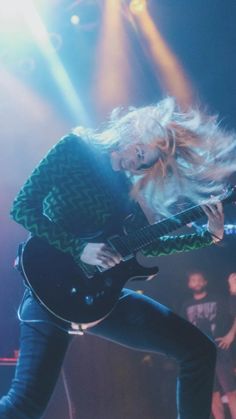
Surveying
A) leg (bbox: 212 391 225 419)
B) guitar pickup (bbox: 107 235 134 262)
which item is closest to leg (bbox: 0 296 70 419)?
guitar pickup (bbox: 107 235 134 262)

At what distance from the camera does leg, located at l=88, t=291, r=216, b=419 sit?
197cm

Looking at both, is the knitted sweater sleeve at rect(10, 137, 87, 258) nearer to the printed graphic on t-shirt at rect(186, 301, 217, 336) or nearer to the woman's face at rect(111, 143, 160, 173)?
the woman's face at rect(111, 143, 160, 173)

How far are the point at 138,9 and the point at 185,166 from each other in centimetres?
397

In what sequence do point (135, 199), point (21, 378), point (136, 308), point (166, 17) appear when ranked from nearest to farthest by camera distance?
point (21, 378)
point (136, 308)
point (135, 199)
point (166, 17)

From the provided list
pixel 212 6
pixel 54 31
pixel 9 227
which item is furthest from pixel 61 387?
pixel 212 6

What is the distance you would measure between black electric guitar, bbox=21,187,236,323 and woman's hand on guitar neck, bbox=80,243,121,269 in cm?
11

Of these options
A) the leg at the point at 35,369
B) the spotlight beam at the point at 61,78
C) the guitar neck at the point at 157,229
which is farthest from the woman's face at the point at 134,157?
the spotlight beam at the point at 61,78

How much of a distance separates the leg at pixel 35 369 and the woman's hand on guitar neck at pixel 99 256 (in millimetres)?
302

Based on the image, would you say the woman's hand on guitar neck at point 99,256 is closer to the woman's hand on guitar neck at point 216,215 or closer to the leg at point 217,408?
the woman's hand on guitar neck at point 216,215

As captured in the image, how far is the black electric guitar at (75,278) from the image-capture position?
1932mm

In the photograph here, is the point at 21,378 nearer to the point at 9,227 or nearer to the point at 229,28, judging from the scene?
the point at 9,227

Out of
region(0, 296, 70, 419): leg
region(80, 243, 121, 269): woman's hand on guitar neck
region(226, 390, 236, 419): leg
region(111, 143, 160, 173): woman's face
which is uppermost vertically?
region(111, 143, 160, 173): woman's face

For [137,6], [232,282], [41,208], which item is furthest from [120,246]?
[137,6]

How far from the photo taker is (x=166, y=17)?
562 cm
